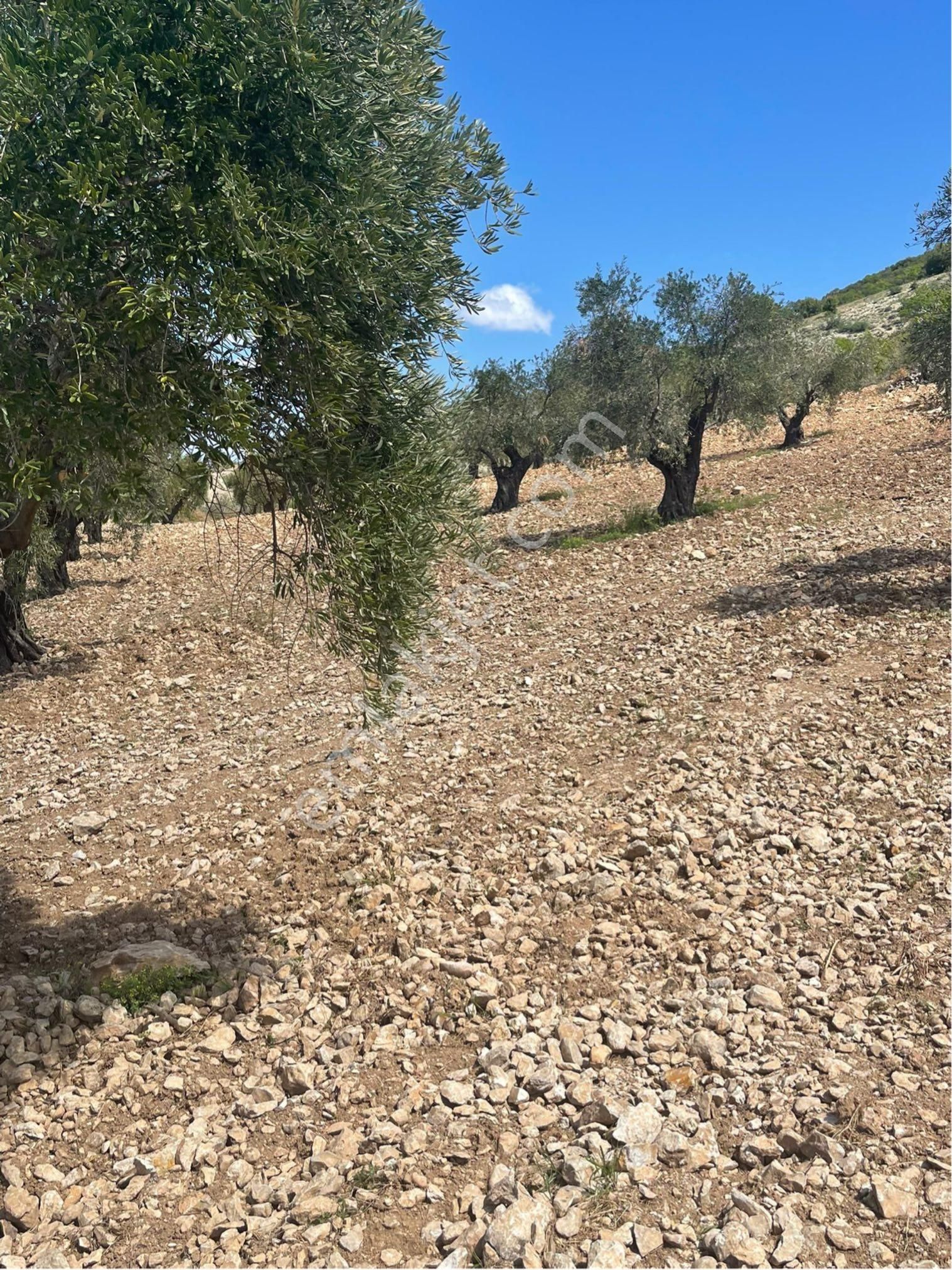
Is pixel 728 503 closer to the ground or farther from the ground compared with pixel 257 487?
closer to the ground

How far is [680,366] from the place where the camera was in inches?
966

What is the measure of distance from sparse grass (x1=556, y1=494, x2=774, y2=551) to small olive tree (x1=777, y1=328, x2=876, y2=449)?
448 inches

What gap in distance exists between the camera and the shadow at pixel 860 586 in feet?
50.5

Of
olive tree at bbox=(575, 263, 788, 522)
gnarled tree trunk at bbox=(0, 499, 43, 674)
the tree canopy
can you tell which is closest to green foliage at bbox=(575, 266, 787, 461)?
olive tree at bbox=(575, 263, 788, 522)

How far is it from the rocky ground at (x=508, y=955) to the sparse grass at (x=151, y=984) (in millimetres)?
181

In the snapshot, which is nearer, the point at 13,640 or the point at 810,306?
the point at 13,640

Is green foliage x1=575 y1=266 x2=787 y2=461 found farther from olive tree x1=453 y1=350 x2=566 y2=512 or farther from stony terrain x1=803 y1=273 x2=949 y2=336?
stony terrain x1=803 y1=273 x2=949 y2=336

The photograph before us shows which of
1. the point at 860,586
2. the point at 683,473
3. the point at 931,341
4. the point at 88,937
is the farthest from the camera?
the point at 683,473

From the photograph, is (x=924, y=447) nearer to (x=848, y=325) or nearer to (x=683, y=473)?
(x=683, y=473)

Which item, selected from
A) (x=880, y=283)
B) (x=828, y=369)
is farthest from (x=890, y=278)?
(x=828, y=369)

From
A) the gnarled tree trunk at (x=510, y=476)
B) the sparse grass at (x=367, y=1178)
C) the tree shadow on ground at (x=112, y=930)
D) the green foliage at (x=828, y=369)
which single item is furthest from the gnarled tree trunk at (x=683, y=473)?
the sparse grass at (x=367, y=1178)

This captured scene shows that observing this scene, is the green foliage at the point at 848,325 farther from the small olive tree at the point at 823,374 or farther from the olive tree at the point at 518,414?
the olive tree at the point at 518,414

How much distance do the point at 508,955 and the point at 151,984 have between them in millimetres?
3289

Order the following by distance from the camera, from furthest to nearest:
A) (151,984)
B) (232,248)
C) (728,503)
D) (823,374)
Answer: (823,374), (728,503), (151,984), (232,248)
